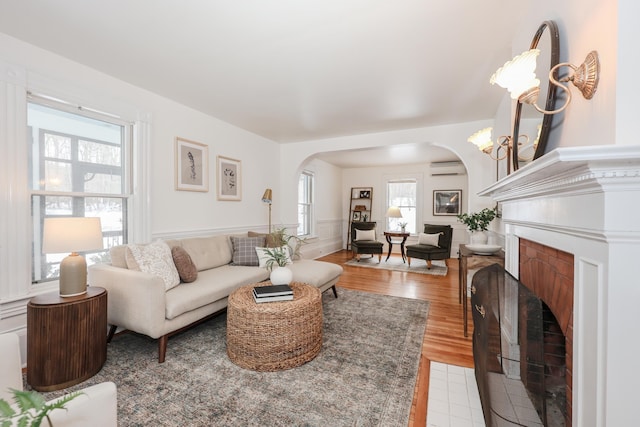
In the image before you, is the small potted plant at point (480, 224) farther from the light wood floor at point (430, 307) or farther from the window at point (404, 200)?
the window at point (404, 200)

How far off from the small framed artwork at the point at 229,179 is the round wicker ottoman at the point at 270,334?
2.17 metres

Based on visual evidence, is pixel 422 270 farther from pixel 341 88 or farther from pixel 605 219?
pixel 605 219

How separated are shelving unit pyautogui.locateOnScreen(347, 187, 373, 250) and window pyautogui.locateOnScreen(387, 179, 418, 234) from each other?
53 cm

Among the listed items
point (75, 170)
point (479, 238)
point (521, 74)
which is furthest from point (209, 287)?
point (479, 238)

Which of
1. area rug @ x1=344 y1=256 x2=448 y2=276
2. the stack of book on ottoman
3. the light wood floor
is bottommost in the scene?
the light wood floor

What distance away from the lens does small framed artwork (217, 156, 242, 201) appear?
3.89 m

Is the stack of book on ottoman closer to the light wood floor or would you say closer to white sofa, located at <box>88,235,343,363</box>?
white sofa, located at <box>88,235,343,363</box>

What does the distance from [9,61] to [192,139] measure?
1.61 metres

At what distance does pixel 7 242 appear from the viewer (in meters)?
2.05

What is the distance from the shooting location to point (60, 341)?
178 centimetres

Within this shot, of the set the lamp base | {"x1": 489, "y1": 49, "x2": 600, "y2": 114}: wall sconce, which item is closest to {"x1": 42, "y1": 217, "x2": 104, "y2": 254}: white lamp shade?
the lamp base

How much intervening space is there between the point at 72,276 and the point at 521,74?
Answer: 2856 mm

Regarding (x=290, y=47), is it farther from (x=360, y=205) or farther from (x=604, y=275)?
(x=360, y=205)

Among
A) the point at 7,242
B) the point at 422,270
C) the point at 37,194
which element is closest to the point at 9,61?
the point at 37,194
